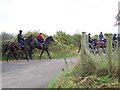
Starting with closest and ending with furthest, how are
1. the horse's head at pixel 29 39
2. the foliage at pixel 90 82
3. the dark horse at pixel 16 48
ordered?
the foliage at pixel 90 82 < the dark horse at pixel 16 48 < the horse's head at pixel 29 39

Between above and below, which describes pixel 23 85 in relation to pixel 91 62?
below

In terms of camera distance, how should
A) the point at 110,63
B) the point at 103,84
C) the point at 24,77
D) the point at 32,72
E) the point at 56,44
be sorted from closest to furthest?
1. the point at 103,84
2. the point at 110,63
3. the point at 24,77
4. the point at 32,72
5. the point at 56,44

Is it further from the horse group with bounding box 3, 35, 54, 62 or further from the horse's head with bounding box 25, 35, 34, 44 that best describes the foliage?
the horse's head with bounding box 25, 35, 34, 44

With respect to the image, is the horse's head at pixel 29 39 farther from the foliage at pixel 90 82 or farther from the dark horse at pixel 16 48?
the foliage at pixel 90 82

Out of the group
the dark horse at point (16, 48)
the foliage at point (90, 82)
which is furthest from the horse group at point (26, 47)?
the foliage at point (90, 82)

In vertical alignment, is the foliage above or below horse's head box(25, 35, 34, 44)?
below

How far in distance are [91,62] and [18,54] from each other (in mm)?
17592

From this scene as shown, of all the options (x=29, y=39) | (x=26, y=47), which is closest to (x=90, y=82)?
(x=26, y=47)

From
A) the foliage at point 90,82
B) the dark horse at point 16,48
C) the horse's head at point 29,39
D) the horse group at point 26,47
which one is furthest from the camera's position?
the horse's head at point 29,39

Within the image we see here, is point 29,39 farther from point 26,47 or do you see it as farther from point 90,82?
point 90,82

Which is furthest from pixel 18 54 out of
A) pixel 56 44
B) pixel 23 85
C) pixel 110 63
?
pixel 110 63

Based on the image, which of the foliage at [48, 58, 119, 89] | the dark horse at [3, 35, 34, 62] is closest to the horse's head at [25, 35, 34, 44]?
the dark horse at [3, 35, 34, 62]

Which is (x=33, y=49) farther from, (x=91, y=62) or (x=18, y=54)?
(x=91, y=62)

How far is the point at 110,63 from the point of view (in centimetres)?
1320
